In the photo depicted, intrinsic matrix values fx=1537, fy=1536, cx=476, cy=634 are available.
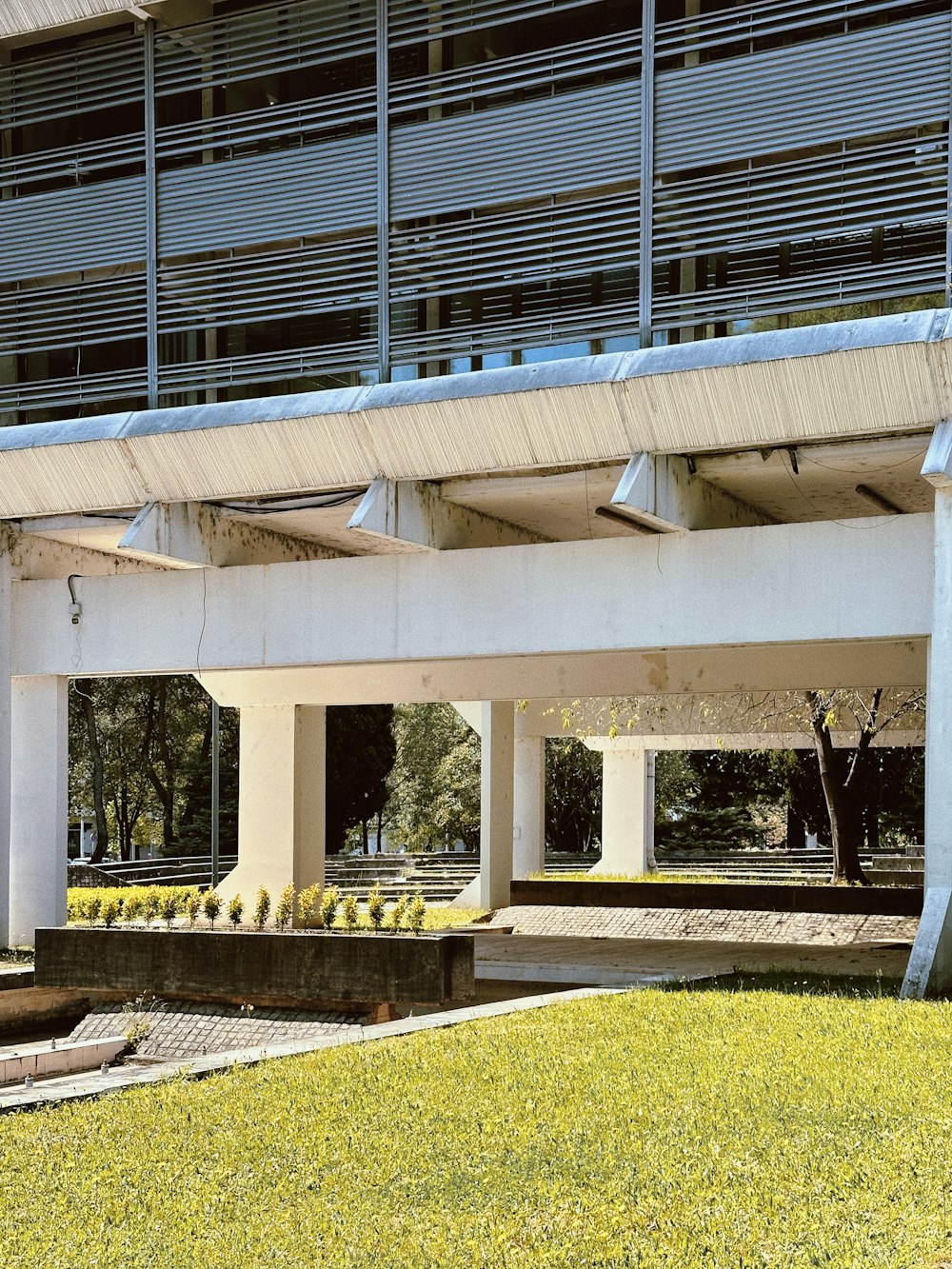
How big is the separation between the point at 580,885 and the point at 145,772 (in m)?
21.7

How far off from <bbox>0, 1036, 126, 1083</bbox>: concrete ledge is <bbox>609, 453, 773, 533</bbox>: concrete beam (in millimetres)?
6605

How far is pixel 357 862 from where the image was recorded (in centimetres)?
3888

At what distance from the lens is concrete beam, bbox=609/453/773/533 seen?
46.5ft

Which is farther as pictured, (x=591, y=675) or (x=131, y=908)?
(x=591, y=675)

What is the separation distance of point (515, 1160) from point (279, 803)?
694 inches

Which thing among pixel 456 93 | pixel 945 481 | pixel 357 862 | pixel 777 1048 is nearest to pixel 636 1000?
pixel 777 1048

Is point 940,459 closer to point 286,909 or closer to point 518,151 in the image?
point 518,151

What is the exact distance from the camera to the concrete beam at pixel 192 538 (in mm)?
16812

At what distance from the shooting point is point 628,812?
114 feet

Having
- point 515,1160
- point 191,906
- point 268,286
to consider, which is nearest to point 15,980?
point 191,906

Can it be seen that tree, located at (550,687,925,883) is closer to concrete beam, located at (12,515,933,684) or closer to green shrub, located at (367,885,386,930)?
concrete beam, located at (12,515,933,684)

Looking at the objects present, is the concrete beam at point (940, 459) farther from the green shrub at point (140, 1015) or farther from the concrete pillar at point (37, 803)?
the concrete pillar at point (37, 803)

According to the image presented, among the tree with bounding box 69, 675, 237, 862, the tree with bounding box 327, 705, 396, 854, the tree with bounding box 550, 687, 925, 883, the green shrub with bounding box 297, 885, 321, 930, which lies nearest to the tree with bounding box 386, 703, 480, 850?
the tree with bounding box 327, 705, 396, 854

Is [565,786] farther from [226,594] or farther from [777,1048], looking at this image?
[777,1048]
